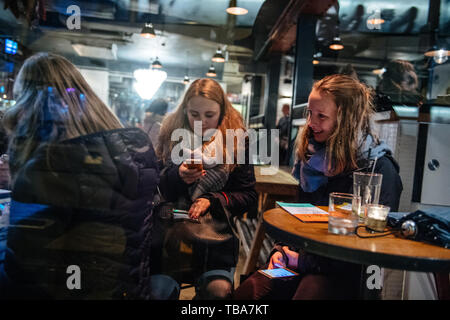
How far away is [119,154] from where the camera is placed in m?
1.09

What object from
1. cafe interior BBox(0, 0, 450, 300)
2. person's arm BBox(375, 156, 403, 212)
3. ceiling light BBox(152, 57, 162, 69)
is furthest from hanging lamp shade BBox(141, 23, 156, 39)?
person's arm BBox(375, 156, 403, 212)

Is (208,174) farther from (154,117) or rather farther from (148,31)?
(148,31)

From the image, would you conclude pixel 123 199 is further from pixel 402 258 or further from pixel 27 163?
pixel 402 258

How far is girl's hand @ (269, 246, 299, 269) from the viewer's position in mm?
1499

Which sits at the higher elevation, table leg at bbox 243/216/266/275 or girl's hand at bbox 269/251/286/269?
girl's hand at bbox 269/251/286/269

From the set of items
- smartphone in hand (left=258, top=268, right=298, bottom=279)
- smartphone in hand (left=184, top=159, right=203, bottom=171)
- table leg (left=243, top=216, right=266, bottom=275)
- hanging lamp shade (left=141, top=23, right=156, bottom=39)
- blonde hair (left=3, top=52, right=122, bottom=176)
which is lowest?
table leg (left=243, top=216, right=266, bottom=275)

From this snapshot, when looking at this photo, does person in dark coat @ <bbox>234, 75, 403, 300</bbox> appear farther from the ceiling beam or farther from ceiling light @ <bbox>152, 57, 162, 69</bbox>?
the ceiling beam

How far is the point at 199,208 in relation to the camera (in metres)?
1.61

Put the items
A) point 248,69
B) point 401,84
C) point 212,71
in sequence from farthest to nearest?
point 248,69 → point 401,84 → point 212,71

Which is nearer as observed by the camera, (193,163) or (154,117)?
(193,163)

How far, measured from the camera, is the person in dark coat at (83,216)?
1088mm

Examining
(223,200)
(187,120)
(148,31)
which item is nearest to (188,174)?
(223,200)

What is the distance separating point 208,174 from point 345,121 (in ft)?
2.53
